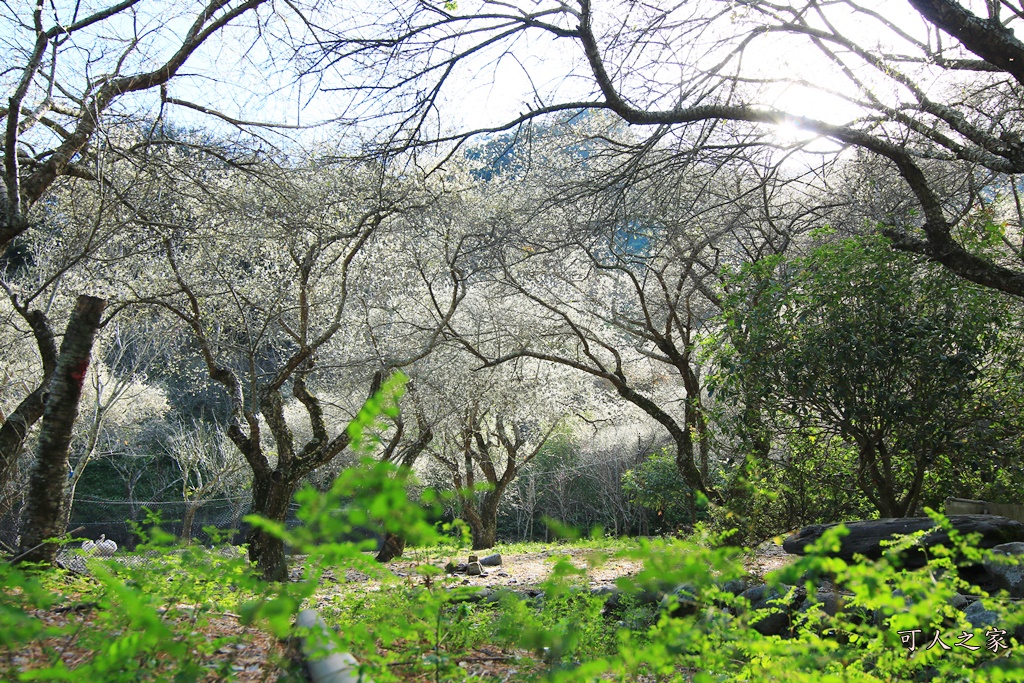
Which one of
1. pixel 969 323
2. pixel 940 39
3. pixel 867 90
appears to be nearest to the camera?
pixel 867 90

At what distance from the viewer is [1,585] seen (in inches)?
82.0

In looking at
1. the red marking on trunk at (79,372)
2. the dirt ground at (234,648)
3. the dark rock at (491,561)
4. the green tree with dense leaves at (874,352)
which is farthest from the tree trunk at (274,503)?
the green tree with dense leaves at (874,352)

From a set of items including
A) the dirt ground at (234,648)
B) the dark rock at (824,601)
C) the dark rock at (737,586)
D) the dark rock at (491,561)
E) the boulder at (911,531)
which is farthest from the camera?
the dark rock at (491,561)

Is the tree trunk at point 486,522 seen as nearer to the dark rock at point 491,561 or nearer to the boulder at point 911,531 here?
the dark rock at point 491,561

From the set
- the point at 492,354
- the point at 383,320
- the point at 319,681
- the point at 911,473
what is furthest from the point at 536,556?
the point at 319,681

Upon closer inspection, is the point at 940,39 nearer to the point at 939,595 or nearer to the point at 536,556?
the point at 939,595

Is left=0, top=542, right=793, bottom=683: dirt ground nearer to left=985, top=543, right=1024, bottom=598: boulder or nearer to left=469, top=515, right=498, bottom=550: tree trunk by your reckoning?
left=985, top=543, right=1024, bottom=598: boulder

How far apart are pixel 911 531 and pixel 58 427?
6.10 m

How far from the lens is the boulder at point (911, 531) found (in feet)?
17.6

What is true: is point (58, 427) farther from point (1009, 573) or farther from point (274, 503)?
point (1009, 573)

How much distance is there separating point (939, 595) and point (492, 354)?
10.7 metres

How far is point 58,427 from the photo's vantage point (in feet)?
16.8

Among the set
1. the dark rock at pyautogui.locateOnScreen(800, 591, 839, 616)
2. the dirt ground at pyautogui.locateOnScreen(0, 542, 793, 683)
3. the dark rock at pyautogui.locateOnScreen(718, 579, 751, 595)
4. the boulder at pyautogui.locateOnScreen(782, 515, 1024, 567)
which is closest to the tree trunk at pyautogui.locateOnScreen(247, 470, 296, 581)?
the dirt ground at pyautogui.locateOnScreen(0, 542, 793, 683)

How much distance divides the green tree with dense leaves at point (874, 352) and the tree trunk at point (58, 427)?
523 cm
